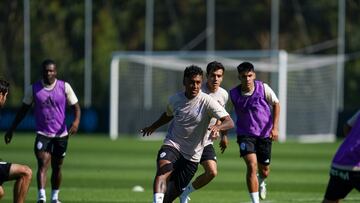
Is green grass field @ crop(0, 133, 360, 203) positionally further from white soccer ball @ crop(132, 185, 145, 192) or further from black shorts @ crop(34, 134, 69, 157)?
black shorts @ crop(34, 134, 69, 157)

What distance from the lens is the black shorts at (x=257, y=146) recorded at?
54.1 feet

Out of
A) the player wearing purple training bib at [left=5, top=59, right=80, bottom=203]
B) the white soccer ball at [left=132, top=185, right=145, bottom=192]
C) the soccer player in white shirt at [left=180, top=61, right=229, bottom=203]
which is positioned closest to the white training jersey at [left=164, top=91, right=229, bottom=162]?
the soccer player in white shirt at [left=180, top=61, right=229, bottom=203]

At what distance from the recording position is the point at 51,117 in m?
17.7

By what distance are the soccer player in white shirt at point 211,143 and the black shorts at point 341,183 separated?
13.9 feet

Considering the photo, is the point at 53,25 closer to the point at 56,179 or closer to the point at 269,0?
the point at 269,0

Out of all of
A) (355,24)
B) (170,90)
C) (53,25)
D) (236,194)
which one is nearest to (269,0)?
(355,24)

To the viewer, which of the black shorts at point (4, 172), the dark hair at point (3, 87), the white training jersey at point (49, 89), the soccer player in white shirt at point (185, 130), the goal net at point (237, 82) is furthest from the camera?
the goal net at point (237, 82)

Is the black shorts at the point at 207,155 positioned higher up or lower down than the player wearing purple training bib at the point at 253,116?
lower down

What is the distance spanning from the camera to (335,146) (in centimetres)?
3803

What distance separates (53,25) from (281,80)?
1895cm

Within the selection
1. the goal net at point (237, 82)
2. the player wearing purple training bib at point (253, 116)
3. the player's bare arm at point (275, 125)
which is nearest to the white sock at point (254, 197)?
the player wearing purple training bib at point (253, 116)

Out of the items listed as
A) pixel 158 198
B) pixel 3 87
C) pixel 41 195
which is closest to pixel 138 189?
pixel 41 195

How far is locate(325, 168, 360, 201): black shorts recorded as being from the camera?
35.9ft

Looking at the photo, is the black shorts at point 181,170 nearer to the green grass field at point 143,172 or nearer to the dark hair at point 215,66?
the dark hair at point 215,66
